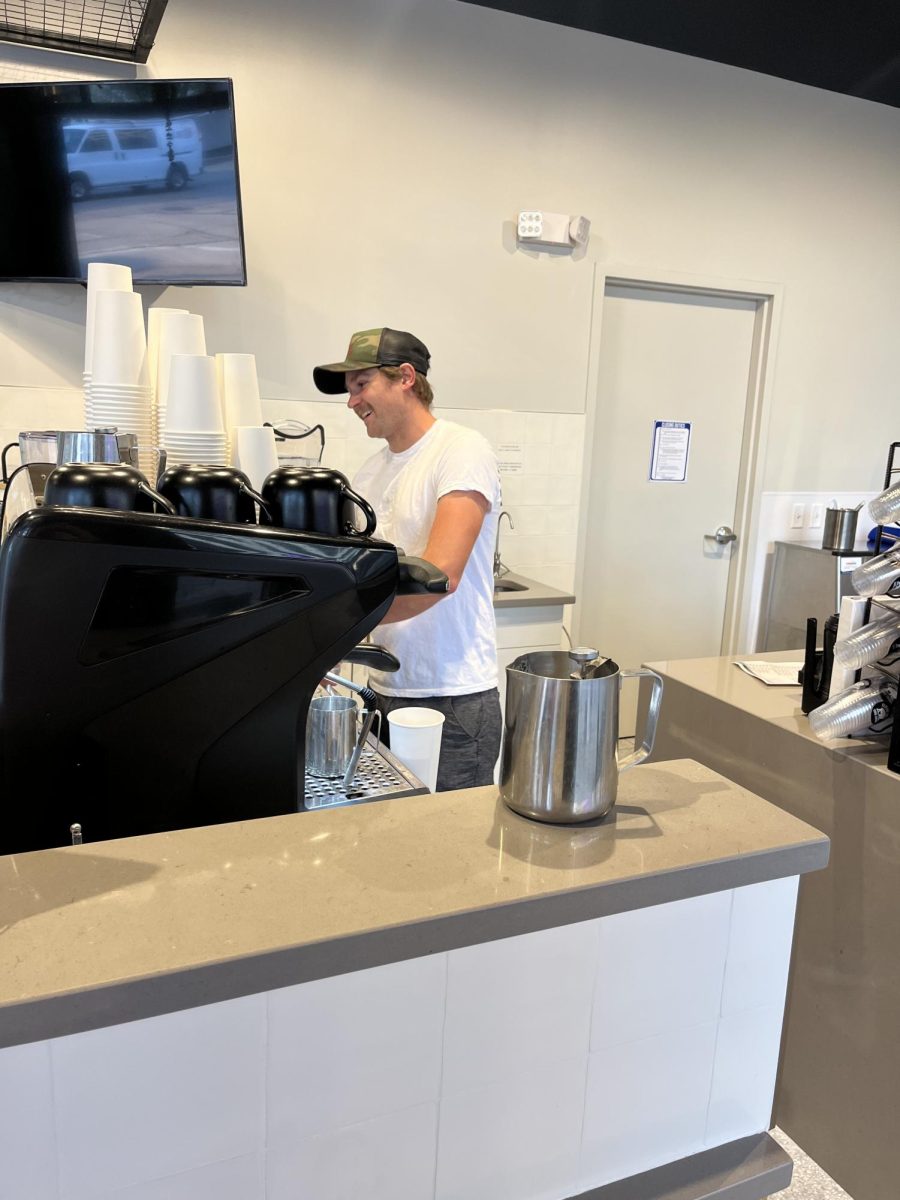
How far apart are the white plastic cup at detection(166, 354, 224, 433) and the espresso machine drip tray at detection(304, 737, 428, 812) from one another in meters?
0.52

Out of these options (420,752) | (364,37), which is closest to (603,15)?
(364,37)

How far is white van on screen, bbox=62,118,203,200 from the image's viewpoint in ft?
7.87

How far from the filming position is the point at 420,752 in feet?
4.47

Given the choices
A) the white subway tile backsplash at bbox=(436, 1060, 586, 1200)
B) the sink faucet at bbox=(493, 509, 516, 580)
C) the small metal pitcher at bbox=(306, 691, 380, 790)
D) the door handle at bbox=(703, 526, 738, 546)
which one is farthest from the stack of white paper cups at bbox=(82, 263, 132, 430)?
the door handle at bbox=(703, 526, 738, 546)

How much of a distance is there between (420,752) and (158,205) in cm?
194

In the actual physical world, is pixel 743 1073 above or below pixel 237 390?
below

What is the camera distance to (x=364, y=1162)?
2.37 ft

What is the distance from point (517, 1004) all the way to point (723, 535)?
10.9ft

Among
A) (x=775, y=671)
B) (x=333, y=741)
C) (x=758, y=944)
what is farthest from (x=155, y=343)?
(x=775, y=671)

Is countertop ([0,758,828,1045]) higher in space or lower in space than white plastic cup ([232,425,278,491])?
lower

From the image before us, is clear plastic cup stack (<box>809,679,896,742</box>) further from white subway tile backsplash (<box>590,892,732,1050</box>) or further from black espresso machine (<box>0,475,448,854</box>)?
black espresso machine (<box>0,475,448,854</box>)

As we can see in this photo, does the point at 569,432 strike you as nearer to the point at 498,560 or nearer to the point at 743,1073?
the point at 498,560

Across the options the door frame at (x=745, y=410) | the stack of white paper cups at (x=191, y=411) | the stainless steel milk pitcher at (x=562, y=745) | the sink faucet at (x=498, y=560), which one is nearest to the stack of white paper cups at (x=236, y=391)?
the stack of white paper cups at (x=191, y=411)

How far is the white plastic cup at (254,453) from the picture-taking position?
4.17ft
